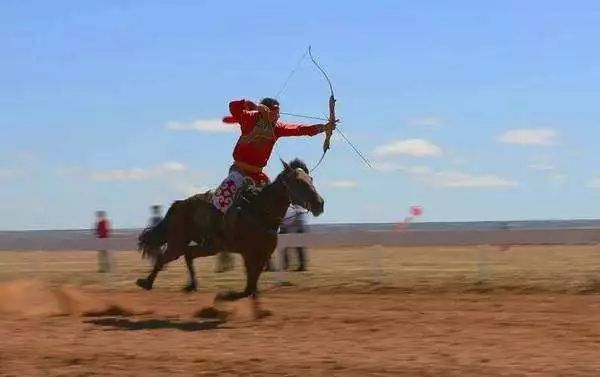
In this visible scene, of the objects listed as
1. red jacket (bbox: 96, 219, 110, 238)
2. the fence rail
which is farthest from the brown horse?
red jacket (bbox: 96, 219, 110, 238)

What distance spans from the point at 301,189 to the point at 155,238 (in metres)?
3.61

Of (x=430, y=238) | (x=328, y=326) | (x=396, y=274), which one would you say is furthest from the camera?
(x=396, y=274)

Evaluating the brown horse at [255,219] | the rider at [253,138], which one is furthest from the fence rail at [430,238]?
the rider at [253,138]

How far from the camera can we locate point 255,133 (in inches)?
508

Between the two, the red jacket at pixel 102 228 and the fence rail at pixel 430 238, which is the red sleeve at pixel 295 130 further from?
the red jacket at pixel 102 228

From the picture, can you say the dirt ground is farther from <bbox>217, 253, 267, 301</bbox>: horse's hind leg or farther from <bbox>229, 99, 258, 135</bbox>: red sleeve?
<bbox>229, 99, 258, 135</bbox>: red sleeve

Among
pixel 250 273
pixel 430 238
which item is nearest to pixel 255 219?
pixel 250 273

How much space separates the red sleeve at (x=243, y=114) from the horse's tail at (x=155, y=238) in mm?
2394

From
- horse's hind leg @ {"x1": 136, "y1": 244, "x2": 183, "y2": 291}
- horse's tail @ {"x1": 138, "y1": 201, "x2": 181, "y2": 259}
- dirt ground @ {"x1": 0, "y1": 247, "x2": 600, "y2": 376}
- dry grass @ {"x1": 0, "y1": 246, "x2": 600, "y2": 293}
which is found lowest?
dirt ground @ {"x1": 0, "y1": 247, "x2": 600, "y2": 376}

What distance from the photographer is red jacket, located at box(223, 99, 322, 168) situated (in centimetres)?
1284

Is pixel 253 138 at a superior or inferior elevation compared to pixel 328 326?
superior

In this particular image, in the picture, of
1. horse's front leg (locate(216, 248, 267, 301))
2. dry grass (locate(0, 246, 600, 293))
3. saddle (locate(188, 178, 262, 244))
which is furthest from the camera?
dry grass (locate(0, 246, 600, 293))

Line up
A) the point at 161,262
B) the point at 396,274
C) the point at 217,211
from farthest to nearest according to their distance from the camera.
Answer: the point at 396,274 → the point at 161,262 → the point at 217,211

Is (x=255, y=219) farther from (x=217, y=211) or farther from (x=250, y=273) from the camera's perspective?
(x=217, y=211)
